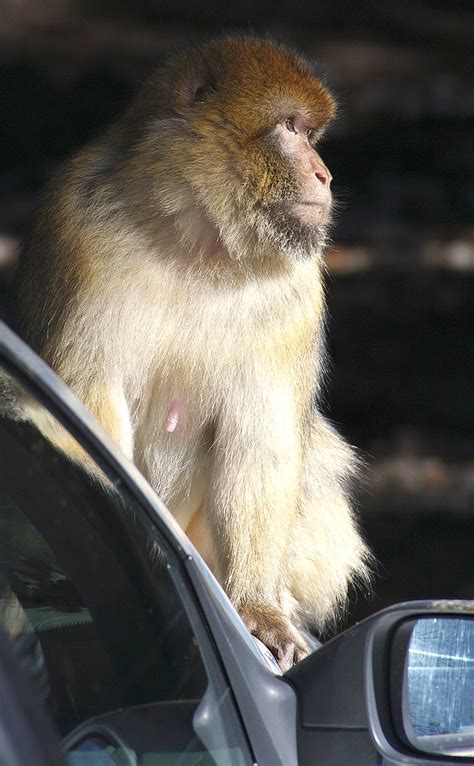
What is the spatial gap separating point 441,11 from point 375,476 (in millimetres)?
1920

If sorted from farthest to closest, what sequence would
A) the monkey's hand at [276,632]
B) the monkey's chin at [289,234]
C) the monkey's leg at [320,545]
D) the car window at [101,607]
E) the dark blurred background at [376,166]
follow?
the dark blurred background at [376,166], the monkey's leg at [320,545], the monkey's chin at [289,234], the monkey's hand at [276,632], the car window at [101,607]

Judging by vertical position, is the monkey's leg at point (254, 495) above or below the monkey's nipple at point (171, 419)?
below

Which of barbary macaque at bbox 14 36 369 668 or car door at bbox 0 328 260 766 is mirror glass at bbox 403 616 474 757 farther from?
barbary macaque at bbox 14 36 369 668

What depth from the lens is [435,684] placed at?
1202 mm

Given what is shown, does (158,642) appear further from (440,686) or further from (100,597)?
(440,686)

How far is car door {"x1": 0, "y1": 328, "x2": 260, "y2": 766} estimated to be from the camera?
1.07 metres

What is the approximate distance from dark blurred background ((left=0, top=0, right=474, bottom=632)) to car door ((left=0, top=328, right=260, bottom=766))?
3615 mm

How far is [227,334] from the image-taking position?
2525 millimetres

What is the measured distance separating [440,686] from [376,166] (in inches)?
177

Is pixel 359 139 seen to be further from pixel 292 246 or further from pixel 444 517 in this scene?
pixel 292 246

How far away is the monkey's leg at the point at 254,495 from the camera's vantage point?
2.55 meters

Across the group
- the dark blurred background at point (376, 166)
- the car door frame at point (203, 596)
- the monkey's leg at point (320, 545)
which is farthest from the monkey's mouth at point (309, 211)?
the dark blurred background at point (376, 166)

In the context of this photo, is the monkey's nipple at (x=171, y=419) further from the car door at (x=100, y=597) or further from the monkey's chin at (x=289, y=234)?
the car door at (x=100, y=597)

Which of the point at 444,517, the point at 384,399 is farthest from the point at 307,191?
the point at 384,399
